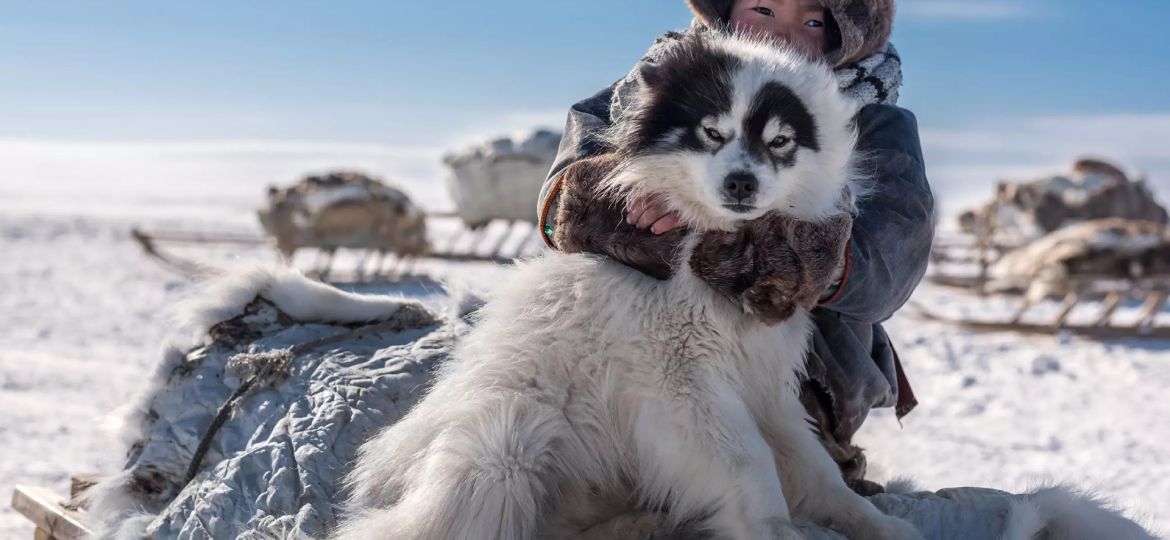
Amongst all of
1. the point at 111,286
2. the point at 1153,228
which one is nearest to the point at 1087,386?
the point at 1153,228

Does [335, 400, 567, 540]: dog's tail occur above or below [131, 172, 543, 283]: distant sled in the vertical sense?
above

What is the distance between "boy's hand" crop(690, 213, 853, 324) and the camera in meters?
1.84

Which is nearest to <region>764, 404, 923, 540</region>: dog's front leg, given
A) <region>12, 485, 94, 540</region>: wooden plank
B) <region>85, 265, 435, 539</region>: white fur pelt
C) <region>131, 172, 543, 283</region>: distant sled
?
<region>85, 265, 435, 539</region>: white fur pelt

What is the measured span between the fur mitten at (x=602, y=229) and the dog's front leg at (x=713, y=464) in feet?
0.96

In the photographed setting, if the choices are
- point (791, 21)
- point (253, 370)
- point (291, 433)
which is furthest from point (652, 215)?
point (253, 370)

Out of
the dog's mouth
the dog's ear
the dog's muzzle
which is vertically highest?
the dog's ear

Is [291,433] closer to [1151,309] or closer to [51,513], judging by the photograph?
[51,513]

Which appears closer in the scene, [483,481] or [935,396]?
[483,481]

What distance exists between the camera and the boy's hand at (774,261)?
6.05 ft

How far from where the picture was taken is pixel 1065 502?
2014 mm

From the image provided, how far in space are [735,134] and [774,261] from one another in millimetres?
256

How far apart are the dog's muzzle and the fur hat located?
64 centimetres

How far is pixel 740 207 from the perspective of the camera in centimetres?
181

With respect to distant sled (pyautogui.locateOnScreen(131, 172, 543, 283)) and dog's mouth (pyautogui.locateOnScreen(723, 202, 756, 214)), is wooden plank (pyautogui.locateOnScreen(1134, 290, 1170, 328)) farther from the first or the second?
dog's mouth (pyautogui.locateOnScreen(723, 202, 756, 214))
